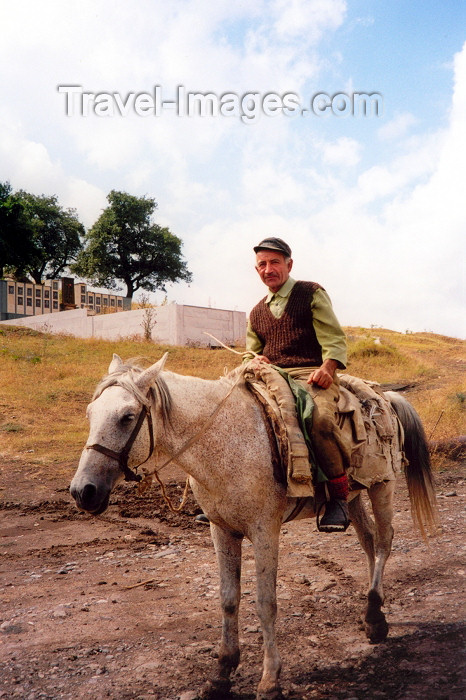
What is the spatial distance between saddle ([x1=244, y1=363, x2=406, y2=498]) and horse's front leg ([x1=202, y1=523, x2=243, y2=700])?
0.59m

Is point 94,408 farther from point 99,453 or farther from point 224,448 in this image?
point 224,448

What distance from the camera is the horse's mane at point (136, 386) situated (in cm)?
347

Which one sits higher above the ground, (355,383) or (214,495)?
(355,383)

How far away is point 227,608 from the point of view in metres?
3.91

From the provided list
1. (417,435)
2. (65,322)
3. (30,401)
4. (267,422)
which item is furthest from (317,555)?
(65,322)

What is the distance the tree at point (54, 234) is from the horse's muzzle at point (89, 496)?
56435 mm

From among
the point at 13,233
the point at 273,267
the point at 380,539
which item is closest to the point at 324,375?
the point at 273,267

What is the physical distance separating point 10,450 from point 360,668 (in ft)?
34.5

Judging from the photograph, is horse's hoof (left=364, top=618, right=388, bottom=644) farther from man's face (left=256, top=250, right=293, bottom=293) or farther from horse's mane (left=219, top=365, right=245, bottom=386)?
man's face (left=256, top=250, right=293, bottom=293)

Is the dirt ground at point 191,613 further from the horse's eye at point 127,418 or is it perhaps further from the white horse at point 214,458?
the horse's eye at point 127,418

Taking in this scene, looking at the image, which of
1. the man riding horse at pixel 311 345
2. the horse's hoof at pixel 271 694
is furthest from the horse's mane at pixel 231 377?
the horse's hoof at pixel 271 694

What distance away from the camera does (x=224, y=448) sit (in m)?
3.75

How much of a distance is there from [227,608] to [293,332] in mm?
2012

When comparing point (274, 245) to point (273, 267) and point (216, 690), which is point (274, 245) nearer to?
point (273, 267)
